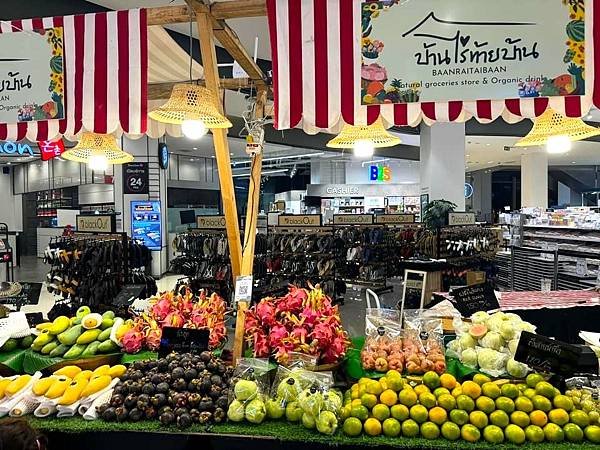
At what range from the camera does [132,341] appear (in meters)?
3.00

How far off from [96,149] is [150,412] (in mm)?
3480

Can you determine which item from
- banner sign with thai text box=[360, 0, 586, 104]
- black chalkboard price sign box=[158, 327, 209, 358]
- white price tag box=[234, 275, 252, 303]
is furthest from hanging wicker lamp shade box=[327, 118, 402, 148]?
black chalkboard price sign box=[158, 327, 209, 358]

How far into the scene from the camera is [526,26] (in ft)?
7.74

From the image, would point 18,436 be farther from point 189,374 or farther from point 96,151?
point 96,151

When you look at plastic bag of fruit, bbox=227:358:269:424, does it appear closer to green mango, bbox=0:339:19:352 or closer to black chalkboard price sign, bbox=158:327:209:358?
black chalkboard price sign, bbox=158:327:209:358

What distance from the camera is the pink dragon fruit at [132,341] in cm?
299

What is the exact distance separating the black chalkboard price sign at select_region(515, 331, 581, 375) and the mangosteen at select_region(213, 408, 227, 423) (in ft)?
4.80

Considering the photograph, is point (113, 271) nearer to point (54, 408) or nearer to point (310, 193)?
point (54, 408)

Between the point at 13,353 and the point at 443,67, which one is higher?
the point at 443,67

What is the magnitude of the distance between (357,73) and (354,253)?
26.2 ft

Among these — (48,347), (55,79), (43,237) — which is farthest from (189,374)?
(43,237)

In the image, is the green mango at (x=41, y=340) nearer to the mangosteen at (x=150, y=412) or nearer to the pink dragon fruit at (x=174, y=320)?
the pink dragon fruit at (x=174, y=320)

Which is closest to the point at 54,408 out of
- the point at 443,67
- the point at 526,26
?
the point at 443,67

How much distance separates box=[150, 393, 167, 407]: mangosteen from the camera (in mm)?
2258
